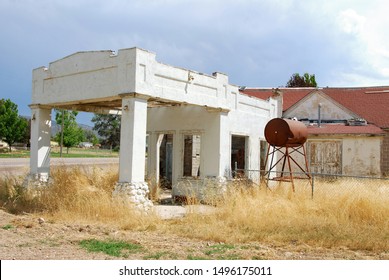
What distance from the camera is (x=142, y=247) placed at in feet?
26.5

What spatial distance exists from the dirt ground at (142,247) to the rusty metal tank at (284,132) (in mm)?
7038

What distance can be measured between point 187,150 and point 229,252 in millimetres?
10434

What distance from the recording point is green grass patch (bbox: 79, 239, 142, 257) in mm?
7652

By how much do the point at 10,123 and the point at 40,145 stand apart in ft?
124

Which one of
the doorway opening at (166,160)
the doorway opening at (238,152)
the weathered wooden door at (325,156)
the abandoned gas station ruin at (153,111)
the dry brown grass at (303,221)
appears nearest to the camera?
the dry brown grass at (303,221)

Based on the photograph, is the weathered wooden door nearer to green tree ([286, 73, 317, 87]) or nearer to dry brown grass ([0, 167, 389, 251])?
dry brown grass ([0, 167, 389, 251])

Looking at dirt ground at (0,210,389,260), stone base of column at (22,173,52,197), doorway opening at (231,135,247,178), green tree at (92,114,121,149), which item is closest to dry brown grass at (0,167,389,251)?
stone base of column at (22,173,52,197)

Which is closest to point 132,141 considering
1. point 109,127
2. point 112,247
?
point 112,247

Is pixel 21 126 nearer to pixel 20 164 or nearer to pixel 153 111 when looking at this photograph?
pixel 20 164

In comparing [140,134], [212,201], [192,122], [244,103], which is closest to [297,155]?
[244,103]

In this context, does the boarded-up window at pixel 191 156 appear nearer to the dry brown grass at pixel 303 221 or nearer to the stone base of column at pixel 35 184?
the dry brown grass at pixel 303 221

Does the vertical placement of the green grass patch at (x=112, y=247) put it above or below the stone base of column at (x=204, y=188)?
below

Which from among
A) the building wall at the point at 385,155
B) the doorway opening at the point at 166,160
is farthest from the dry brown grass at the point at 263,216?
the building wall at the point at 385,155

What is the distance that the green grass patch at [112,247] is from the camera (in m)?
7.65
